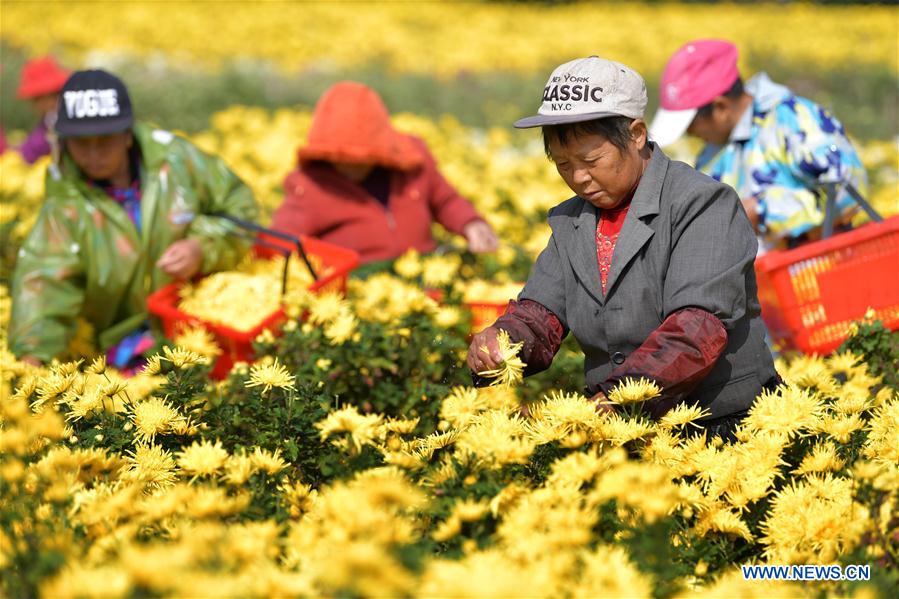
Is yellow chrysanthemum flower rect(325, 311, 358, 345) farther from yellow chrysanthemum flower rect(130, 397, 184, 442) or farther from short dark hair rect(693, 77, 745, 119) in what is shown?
short dark hair rect(693, 77, 745, 119)

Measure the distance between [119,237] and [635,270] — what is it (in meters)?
2.49

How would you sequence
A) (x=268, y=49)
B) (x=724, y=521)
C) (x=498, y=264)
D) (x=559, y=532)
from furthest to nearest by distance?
(x=268, y=49)
(x=498, y=264)
(x=724, y=521)
(x=559, y=532)

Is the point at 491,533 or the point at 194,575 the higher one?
the point at 194,575

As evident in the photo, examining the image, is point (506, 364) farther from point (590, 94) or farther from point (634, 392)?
point (590, 94)

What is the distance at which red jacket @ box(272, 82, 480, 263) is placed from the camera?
15.8 feet

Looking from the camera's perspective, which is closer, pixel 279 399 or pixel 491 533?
pixel 491 533

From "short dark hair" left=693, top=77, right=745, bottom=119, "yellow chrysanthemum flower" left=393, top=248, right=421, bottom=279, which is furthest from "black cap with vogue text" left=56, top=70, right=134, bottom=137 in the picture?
"short dark hair" left=693, top=77, right=745, bottom=119

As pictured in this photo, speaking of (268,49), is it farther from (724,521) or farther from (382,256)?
(724,521)

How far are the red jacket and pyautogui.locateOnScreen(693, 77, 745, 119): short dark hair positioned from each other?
1.35 meters

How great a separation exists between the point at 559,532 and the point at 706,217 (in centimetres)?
104

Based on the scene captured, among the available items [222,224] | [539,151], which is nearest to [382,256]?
[222,224]

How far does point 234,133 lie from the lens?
8.94m

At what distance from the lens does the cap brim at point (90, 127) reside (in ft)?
12.8

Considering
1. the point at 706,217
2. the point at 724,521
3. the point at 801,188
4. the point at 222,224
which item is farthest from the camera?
the point at 222,224
